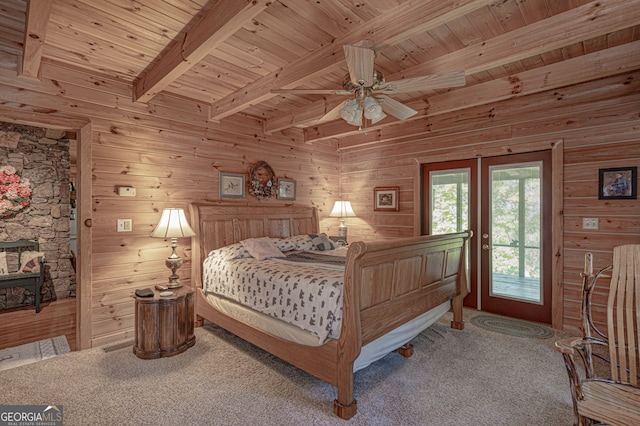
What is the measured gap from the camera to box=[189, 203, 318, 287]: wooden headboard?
3.74m

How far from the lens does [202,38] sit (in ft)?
7.11

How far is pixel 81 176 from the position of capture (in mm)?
3051

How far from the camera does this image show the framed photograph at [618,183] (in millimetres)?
3125

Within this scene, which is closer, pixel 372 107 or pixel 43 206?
pixel 372 107

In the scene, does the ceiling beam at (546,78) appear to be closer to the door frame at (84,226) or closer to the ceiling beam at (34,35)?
the ceiling beam at (34,35)

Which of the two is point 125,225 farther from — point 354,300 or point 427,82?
point 427,82

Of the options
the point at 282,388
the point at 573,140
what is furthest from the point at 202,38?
the point at 573,140

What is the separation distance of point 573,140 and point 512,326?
2246mm

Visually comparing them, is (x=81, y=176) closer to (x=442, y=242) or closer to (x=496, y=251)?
(x=442, y=242)

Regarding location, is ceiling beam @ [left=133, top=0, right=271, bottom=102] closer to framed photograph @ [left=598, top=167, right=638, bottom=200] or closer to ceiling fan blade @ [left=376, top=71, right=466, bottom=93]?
ceiling fan blade @ [left=376, top=71, right=466, bottom=93]

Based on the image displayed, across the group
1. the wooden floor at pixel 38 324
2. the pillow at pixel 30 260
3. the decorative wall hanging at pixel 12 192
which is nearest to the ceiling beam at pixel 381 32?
the wooden floor at pixel 38 324

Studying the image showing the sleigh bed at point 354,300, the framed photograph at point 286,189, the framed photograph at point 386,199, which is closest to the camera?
the sleigh bed at point 354,300

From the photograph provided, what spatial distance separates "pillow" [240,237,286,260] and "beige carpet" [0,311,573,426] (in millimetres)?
952

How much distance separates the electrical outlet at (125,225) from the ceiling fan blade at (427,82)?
2887 millimetres
